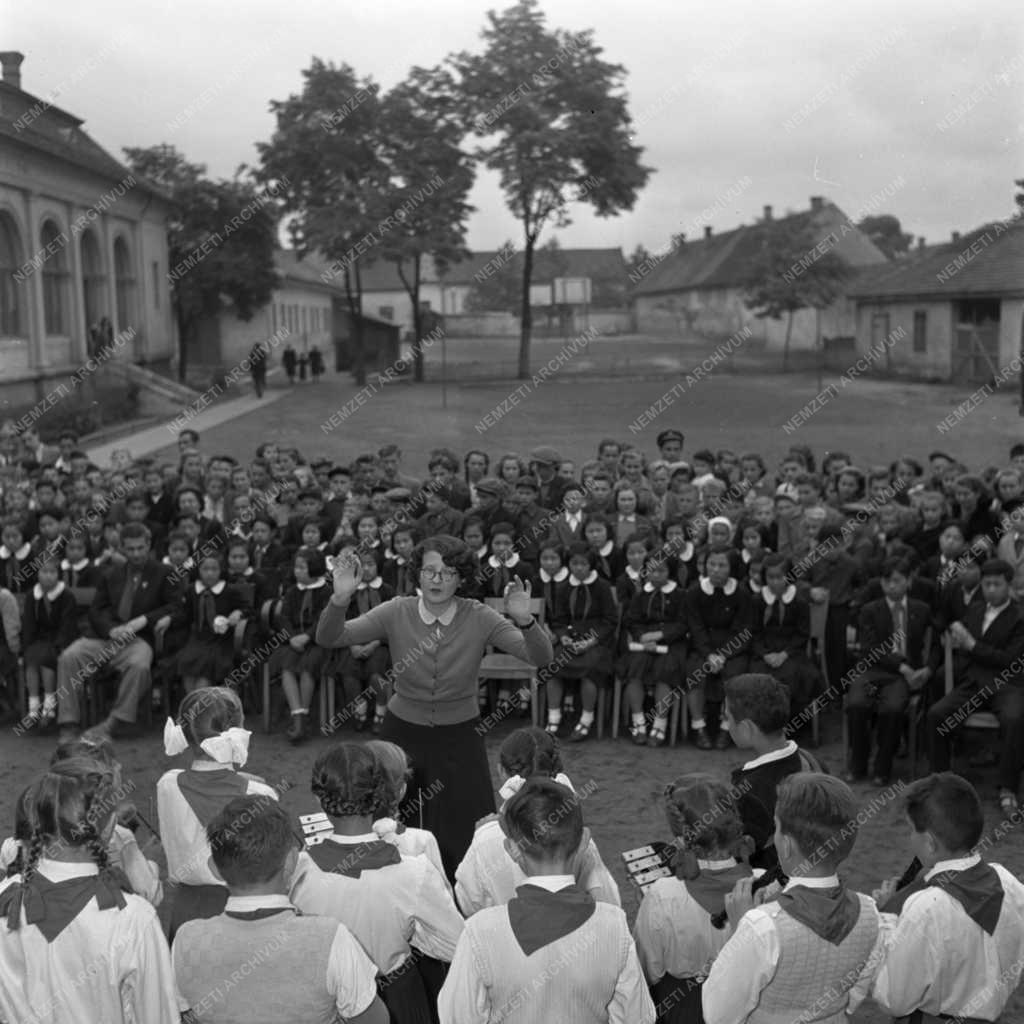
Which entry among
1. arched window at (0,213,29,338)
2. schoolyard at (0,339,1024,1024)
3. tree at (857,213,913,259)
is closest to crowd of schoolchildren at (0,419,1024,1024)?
schoolyard at (0,339,1024,1024)

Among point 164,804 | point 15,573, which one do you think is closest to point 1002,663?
point 164,804

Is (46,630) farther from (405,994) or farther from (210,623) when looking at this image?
(405,994)

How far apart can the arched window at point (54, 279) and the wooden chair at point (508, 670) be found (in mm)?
24725

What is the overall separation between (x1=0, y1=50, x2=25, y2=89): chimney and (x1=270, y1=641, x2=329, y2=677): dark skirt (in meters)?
30.1

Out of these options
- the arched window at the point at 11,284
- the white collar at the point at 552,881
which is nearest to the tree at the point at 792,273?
the arched window at the point at 11,284

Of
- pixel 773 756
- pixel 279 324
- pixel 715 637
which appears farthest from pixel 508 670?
pixel 279 324

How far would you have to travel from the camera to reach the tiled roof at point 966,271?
38844 millimetres

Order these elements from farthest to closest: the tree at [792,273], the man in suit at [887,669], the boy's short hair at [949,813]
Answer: the tree at [792,273] < the man in suit at [887,669] < the boy's short hair at [949,813]

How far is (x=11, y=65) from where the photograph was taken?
3366cm

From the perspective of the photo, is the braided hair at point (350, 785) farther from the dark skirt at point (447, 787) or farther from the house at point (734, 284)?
the house at point (734, 284)

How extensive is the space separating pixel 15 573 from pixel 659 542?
5303 millimetres

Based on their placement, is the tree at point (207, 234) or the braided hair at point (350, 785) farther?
the tree at point (207, 234)

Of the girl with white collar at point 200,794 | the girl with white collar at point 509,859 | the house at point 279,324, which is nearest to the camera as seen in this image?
the girl with white collar at point 509,859

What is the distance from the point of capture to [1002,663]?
24.9ft
